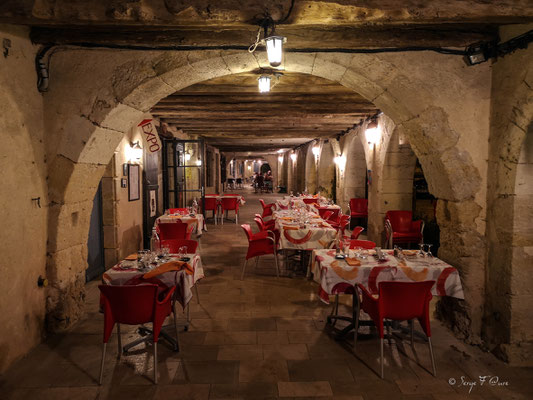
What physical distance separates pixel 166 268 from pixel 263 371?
1.29 meters

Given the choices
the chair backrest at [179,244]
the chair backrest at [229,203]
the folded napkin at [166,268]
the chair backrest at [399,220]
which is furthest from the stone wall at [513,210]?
the chair backrest at [229,203]

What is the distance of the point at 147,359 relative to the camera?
316 centimetres

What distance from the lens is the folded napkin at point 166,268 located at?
3350mm

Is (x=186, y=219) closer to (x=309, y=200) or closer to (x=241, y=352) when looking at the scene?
(x=241, y=352)

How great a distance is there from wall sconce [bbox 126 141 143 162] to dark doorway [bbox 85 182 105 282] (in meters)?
0.95

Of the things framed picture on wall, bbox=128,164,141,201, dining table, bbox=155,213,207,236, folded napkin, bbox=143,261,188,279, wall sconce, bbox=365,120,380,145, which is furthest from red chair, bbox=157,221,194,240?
wall sconce, bbox=365,120,380,145

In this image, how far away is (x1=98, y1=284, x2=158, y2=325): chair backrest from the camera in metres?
2.78

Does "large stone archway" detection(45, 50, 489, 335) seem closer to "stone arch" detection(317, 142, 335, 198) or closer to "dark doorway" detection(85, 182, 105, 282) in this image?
"dark doorway" detection(85, 182, 105, 282)

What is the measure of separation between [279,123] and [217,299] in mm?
5574

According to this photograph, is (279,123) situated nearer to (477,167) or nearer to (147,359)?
(477,167)

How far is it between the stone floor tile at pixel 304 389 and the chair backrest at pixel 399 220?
4455 millimetres

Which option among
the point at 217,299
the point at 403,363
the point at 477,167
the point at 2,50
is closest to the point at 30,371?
the point at 217,299

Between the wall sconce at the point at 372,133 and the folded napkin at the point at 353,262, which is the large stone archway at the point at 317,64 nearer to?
the folded napkin at the point at 353,262

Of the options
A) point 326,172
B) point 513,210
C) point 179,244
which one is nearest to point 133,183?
point 179,244
